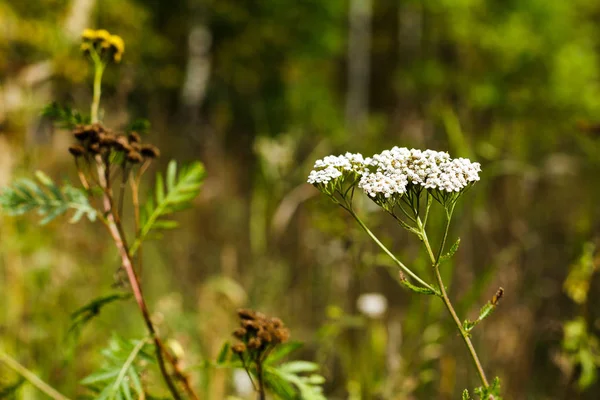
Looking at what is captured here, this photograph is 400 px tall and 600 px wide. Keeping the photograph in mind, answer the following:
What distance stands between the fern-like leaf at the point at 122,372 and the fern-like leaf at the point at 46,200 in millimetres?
249

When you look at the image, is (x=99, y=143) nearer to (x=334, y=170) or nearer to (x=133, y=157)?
(x=133, y=157)

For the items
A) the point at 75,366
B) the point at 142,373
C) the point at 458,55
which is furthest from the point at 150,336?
the point at 458,55

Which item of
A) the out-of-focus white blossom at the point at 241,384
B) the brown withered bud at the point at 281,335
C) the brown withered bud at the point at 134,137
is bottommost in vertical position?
the brown withered bud at the point at 281,335

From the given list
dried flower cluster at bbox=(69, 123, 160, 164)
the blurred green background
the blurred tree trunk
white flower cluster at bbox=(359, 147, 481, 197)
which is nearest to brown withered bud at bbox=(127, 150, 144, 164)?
dried flower cluster at bbox=(69, 123, 160, 164)

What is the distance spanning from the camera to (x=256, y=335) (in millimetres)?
985

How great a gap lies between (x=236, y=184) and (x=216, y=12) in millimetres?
13269

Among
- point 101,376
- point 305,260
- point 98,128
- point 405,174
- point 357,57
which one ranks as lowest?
point 101,376

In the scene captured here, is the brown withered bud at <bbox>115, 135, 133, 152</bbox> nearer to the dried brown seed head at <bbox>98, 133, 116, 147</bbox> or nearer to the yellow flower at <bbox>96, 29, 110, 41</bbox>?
the dried brown seed head at <bbox>98, 133, 116, 147</bbox>

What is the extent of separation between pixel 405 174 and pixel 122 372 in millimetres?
580

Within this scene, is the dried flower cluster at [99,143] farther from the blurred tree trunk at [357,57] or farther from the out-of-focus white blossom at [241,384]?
the blurred tree trunk at [357,57]

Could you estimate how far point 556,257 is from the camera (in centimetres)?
293

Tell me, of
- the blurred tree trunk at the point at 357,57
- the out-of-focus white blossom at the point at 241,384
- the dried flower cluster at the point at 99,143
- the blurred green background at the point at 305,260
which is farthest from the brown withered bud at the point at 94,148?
the blurred tree trunk at the point at 357,57

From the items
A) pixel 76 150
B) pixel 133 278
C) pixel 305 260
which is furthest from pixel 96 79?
pixel 305 260

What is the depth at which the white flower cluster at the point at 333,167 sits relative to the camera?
0.86 meters
